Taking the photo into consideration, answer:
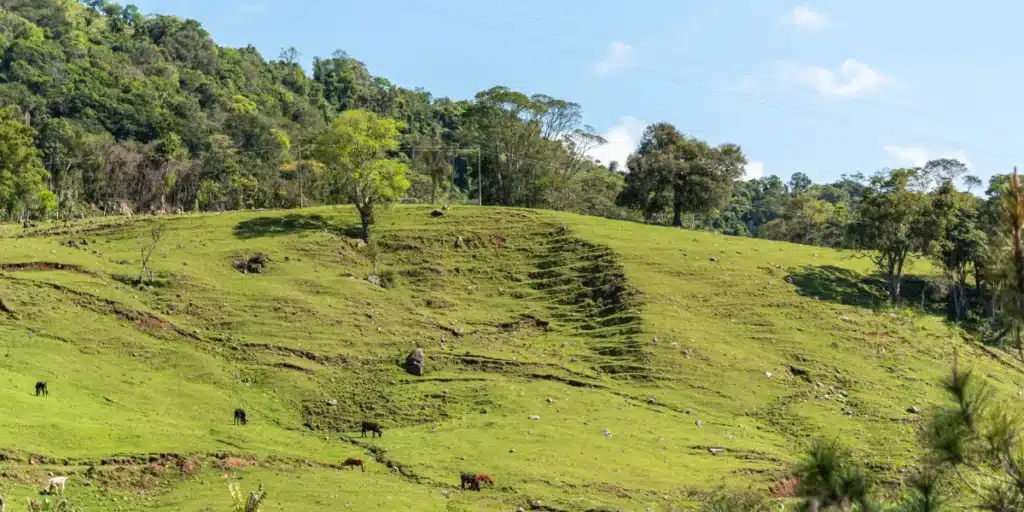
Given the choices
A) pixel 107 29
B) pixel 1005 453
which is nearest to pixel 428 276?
pixel 1005 453

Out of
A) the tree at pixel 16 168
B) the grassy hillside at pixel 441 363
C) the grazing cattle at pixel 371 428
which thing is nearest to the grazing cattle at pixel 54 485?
the grassy hillside at pixel 441 363

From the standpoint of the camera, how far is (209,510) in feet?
81.5

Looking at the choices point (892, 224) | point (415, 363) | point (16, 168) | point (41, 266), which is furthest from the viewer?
point (16, 168)

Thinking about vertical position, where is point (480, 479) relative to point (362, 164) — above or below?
below

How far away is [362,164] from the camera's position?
6675 centimetres

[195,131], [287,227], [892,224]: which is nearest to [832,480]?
[892,224]

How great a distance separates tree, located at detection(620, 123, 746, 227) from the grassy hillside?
7759mm

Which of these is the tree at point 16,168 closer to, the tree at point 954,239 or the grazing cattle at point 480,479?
the grazing cattle at point 480,479

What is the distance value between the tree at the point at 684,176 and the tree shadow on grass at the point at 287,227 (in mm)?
25448

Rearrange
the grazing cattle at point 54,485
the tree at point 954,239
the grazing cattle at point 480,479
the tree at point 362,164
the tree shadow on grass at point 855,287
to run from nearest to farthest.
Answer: the grazing cattle at point 54,485 < the grazing cattle at point 480,479 < the tree shadow on grass at point 855,287 < the tree at point 954,239 < the tree at point 362,164

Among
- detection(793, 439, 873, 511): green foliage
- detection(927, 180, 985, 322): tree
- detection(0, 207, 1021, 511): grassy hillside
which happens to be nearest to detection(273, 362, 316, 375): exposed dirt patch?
detection(0, 207, 1021, 511): grassy hillside

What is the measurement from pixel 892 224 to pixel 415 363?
34082 millimetres

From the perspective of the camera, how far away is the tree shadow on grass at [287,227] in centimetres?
6525

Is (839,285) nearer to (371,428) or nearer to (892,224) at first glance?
(892,224)
